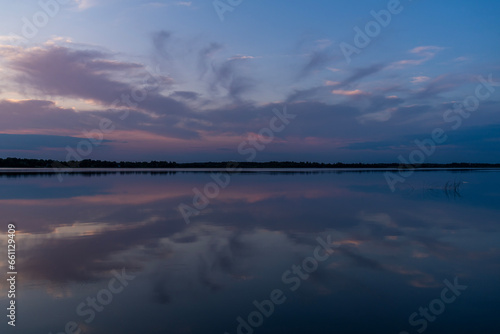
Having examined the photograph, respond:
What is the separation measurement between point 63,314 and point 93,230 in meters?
5.81

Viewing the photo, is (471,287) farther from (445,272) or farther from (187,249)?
(187,249)

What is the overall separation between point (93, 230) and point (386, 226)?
8.43m

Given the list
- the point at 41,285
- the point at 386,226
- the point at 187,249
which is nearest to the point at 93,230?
the point at 187,249

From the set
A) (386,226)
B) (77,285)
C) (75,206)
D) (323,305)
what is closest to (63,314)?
(77,285)

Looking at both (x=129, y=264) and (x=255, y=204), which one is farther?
(x=255, y=204)

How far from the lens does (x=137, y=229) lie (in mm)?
10453

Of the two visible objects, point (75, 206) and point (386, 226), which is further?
point (75, 206)

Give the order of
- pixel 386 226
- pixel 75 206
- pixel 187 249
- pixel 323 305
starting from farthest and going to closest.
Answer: pixel 75 206, pixel 386 226, pixel 187 249, pixel 323 305

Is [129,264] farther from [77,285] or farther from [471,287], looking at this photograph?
[471,287]

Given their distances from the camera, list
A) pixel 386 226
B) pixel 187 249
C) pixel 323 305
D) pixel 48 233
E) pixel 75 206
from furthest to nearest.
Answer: pixel 75 206 → pixel 386 226 → pixel 48 233 → pixel 187 249 → pixel 323 305

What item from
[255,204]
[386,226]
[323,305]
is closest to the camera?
[323,305]

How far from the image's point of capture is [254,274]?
6.39 meters

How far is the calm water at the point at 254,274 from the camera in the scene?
4.69 m

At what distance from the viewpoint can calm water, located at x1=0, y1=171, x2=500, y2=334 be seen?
4.69 m
